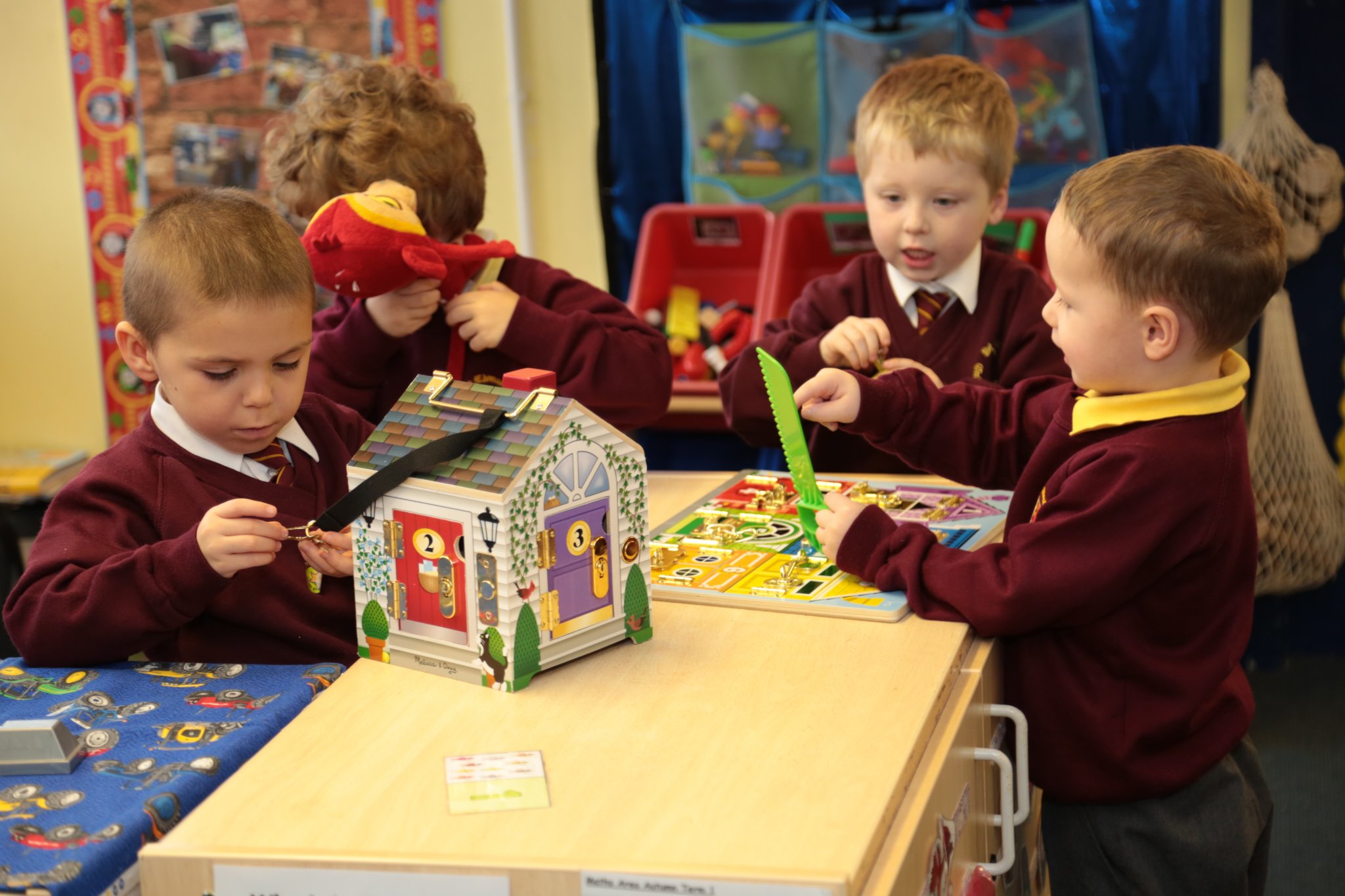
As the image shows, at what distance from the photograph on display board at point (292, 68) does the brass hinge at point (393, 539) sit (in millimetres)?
2731

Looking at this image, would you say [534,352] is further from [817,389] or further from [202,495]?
[202,495]

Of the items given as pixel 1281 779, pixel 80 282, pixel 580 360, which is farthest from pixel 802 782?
pixel 80 282

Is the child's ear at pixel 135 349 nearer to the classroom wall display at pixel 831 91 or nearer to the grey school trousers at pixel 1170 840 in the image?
the grey school trousers at pixel 1170 840

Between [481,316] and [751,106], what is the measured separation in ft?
5.86

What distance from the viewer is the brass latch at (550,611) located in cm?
115

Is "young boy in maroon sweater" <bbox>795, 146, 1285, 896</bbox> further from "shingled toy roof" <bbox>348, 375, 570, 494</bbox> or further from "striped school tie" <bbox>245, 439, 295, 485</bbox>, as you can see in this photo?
"striped school tie" <bbox>245, 439, 295, 485</bbox>

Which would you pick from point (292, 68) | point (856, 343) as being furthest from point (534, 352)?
point (292, 68)

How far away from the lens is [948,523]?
1554 millimetres

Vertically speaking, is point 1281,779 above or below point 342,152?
below

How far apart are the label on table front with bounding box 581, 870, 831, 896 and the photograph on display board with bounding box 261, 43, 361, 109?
125 inches

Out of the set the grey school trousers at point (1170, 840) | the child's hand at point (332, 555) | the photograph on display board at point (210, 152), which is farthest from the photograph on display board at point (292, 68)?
the grey school trousers at point (1170, 840)

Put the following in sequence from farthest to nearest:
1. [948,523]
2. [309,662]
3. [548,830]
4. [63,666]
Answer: [948,523] → [309,662] → [63,666] → [548,830]

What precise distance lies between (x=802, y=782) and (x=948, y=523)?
66cm

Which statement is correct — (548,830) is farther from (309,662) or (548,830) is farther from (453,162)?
(453,162)
